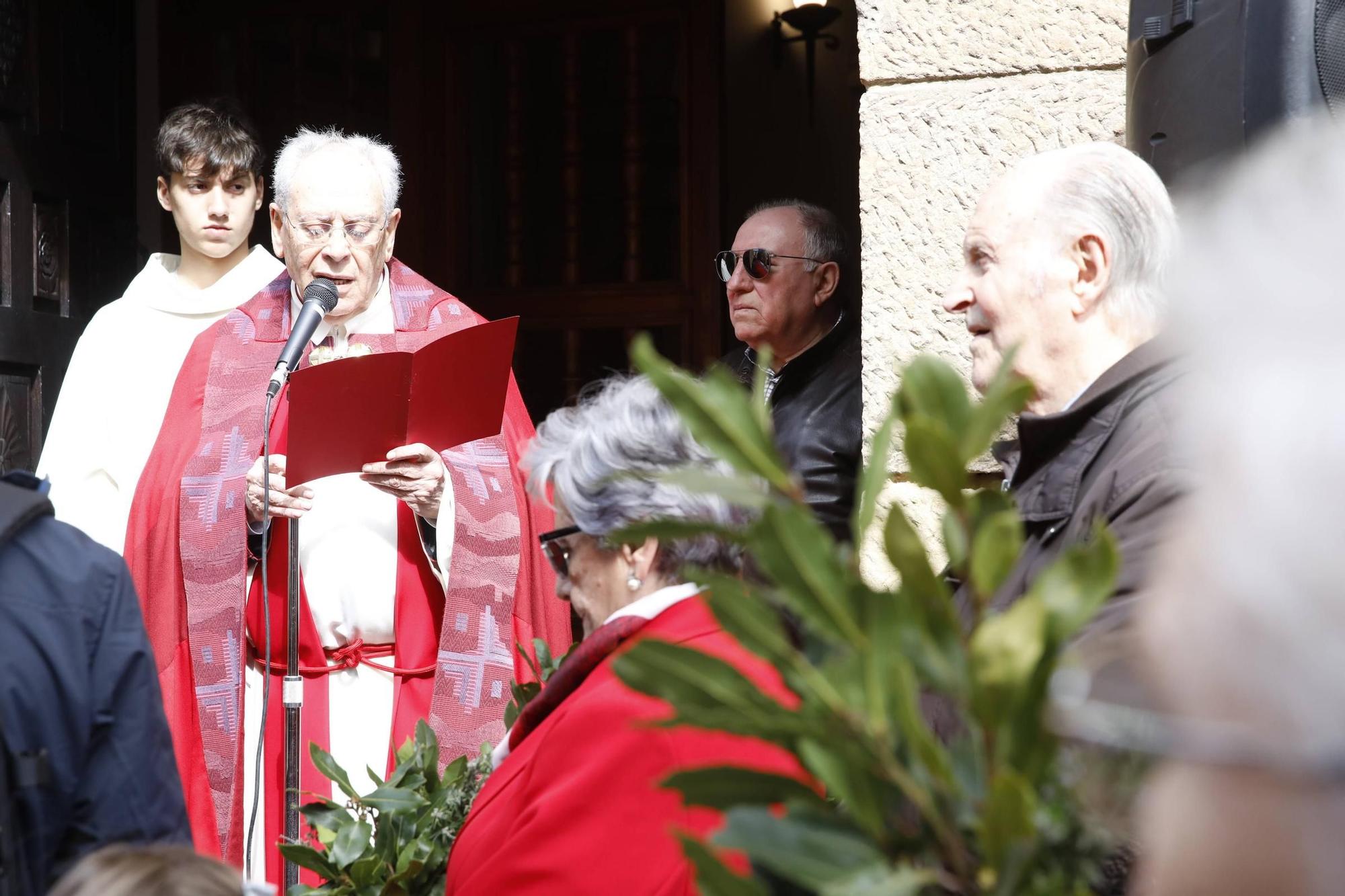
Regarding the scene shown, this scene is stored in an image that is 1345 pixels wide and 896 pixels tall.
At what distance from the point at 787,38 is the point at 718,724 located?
17.8 feet

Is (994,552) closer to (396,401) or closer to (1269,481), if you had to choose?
(1269,481)

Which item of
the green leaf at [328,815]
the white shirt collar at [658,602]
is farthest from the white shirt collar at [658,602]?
the green leaf at [328,815]

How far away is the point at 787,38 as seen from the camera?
584 cm

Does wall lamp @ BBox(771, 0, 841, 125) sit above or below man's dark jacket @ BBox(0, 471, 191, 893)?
above

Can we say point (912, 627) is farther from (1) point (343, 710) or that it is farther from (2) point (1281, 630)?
(1) point (343, 710)

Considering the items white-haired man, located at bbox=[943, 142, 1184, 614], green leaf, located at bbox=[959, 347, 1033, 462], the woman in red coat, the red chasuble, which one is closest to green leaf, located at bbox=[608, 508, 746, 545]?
green leaf, located at bbox=[959, 347, 1033, 462]

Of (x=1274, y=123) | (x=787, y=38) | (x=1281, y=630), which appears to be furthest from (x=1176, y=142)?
(x=787, y=38)

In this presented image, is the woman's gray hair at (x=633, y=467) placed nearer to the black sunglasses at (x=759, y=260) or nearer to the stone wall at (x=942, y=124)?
the stone wall at (x=942, y=124)

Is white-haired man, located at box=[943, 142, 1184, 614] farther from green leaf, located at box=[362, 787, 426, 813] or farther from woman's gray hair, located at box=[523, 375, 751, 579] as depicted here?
green leaf, located at box=[362, 787, 426, 813]

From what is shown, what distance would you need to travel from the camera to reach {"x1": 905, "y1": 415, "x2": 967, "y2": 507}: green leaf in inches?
26.2

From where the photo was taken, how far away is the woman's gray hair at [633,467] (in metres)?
1.78

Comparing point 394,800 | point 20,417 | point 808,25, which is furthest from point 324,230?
point 808,25

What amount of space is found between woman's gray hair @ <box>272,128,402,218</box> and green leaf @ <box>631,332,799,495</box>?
264 cm

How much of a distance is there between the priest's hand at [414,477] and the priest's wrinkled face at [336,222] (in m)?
0.46
